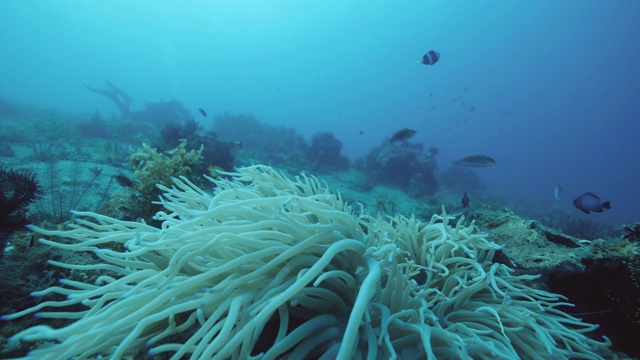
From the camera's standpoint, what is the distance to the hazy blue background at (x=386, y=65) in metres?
95.9

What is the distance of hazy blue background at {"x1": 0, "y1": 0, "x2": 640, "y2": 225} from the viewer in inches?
3777

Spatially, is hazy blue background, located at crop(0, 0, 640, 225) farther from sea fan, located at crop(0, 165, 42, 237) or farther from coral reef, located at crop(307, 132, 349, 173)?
sea fan, located at crop(0, 165, 42, 237)

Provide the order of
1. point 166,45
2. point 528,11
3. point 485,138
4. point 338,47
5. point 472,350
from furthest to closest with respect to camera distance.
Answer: point 166,45
point 338,47
point 485,138
point 528,11
point 472,350

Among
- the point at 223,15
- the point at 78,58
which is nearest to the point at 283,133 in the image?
the point at 223,15

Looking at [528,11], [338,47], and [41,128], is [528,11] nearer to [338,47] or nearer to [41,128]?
[338,47]

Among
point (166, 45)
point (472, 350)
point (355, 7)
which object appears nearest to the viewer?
point (472, 350)

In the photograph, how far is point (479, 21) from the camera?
333 feet

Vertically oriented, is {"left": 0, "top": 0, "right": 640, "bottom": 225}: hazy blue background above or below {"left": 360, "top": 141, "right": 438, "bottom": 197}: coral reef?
above

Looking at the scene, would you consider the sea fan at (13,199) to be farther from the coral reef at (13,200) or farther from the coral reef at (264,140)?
the coral reef at (264,140)

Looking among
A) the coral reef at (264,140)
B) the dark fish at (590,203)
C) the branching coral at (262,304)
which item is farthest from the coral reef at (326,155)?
the branching coral at (262,304)

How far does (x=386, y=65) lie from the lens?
4798 inches

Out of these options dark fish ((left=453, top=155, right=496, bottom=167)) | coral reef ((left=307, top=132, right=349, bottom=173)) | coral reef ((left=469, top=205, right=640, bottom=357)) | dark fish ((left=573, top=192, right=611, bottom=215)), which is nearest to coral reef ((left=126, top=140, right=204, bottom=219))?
coral reef ((left=469, top=205, right=640, bottom=357))

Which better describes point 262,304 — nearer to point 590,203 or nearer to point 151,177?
point 151,177

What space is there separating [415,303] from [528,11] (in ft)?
440
